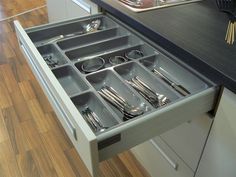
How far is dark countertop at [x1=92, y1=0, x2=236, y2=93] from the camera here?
27.7 inches

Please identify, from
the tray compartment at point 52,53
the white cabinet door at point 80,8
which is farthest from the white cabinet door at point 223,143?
the white cabinet door at point 80,8

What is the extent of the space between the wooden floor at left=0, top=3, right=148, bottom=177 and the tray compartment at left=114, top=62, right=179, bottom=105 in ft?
2.25

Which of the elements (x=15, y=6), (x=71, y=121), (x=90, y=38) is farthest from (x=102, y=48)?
(x=15, y=6)

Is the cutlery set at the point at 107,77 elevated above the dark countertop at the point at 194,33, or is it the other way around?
the dark countertop at the point at 194,33

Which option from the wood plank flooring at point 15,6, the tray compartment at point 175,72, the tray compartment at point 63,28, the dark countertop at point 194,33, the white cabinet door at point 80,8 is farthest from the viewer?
the wood plank flooring at point 15,6

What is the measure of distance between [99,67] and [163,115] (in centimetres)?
36

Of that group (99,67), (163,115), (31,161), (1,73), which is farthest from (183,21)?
(1,73)

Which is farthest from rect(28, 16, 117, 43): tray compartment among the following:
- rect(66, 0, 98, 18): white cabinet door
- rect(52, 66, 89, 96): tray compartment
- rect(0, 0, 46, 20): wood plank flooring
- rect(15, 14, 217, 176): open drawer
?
rect(0, 0, 46, 20): wood plank flooring

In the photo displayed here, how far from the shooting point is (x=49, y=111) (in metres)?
1.74

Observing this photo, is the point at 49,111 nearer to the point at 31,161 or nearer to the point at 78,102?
the point at 31,161

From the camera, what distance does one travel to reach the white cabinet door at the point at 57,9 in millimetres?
1898

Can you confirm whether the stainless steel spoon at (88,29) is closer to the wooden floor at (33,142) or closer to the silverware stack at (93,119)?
the silverware stack at (93,119)

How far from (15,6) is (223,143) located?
3.11 meters

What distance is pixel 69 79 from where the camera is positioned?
0.88 meters
